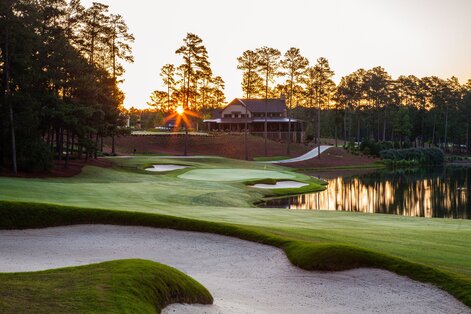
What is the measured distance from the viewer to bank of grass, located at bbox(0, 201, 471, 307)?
13359 millimetres

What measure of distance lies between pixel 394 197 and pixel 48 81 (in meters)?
35.1

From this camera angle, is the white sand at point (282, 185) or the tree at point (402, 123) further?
the tree at point (402, 123)

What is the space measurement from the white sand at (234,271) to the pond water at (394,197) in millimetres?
22739

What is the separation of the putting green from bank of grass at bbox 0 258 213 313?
42025 mm

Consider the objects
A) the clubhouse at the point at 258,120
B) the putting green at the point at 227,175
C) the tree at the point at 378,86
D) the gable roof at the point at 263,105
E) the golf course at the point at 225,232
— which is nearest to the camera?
the golf course at the point at 225,232

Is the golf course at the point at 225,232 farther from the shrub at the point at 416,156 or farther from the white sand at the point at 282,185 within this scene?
the shrub at the point at 416,156

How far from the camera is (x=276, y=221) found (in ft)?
81.8

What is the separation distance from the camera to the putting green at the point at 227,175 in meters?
54.4

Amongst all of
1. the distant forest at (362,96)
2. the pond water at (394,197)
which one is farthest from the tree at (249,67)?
the pond water at (394,197)

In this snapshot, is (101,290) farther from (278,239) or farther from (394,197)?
(394,197)

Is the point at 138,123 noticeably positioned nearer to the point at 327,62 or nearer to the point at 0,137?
the point at 327,62

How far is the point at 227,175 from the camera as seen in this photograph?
190 feet

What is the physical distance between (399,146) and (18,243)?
343 ft

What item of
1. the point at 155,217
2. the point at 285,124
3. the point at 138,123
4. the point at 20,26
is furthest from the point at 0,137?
the point at 138,123
